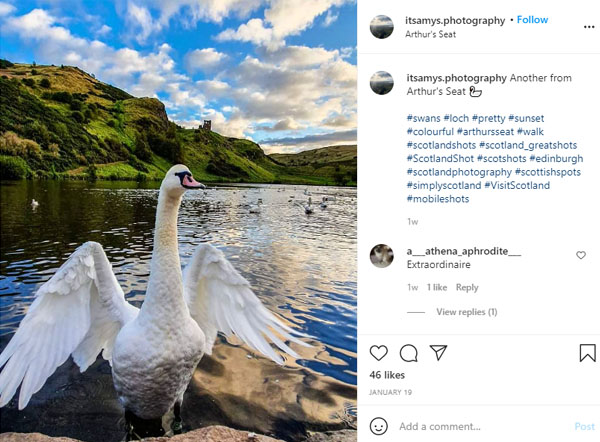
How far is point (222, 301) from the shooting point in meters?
4.90

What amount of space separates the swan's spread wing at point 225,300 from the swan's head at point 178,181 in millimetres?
859

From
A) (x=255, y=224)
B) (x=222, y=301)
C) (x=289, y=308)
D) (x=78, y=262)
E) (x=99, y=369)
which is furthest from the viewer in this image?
(x=255, y=224)
